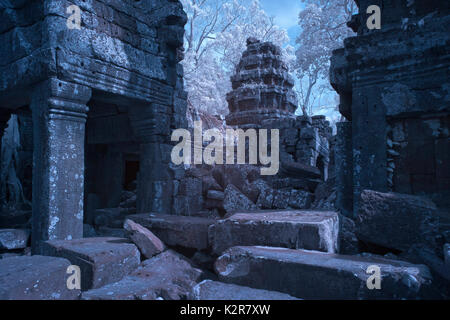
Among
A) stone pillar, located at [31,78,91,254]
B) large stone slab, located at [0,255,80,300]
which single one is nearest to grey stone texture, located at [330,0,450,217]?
large stone slab, located at [0,255,80,300]

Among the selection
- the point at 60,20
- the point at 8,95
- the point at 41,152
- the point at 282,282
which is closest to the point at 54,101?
the point at 41,152

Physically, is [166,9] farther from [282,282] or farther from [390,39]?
[282,282]

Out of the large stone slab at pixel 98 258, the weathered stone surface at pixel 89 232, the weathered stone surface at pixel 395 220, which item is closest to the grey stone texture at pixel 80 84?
the weathered stone surface at pixel 89 232

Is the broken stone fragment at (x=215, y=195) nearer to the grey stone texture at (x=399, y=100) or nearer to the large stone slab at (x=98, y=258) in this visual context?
the grey stone texture at (x=399, y=100)

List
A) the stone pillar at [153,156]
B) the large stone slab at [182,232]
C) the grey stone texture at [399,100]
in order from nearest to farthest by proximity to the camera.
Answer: the large stone slab at [182,232] → the grey stone texture at [399,100] → the stone pillar at [153,156]

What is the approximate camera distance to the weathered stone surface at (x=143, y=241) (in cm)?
267

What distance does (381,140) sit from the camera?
145 inches

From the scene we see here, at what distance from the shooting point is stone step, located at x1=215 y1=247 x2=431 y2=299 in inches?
64.6

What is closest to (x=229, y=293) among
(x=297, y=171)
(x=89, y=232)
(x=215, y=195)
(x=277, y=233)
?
(x=277, y=233)

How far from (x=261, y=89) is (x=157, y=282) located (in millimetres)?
11538

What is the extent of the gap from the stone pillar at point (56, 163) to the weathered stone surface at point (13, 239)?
39.9 inches

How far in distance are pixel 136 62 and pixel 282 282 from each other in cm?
444

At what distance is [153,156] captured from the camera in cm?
554

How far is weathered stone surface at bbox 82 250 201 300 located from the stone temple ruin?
0.05 feet
